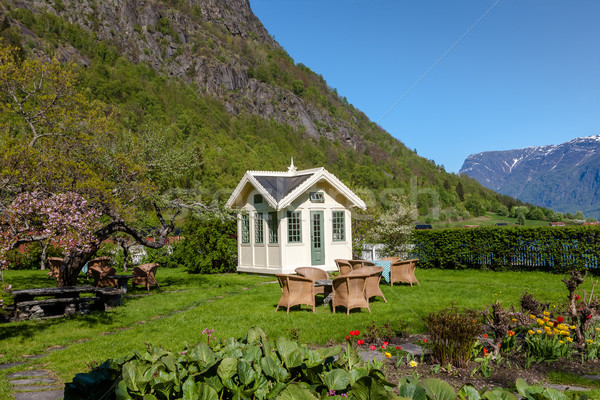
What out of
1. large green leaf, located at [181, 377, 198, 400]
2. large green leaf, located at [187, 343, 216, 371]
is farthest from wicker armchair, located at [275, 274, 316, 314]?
large green leaf, located at [181, 377, 198, 400]

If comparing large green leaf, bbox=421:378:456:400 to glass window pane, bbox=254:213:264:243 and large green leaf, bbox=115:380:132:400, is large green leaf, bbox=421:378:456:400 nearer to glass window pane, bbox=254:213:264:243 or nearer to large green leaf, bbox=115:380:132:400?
large green leaf, bbox=115:380:132:400

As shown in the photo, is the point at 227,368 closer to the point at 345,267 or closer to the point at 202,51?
the point at 345,267

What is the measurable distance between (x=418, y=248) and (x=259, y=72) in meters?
130

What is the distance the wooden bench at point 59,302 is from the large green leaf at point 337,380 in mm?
8468

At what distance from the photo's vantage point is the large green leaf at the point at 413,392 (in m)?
2.17

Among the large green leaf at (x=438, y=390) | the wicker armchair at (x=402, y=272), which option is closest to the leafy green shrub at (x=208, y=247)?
the wicker armchair at (x=402, y=272)

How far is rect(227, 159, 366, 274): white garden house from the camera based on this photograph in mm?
17328

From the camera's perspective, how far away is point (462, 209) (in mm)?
91250

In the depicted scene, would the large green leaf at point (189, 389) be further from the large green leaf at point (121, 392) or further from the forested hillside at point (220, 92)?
the forested hillside at point (220, 92)

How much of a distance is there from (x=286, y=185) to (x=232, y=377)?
16.4 metres

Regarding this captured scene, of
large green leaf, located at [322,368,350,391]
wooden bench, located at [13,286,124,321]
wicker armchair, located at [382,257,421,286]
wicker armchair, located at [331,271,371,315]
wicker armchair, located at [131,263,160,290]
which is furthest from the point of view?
wicker armchair, located at [131,263,160,290]

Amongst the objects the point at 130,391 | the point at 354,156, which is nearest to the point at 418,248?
the point at 130,391

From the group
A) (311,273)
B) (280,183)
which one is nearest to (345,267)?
(311,273)

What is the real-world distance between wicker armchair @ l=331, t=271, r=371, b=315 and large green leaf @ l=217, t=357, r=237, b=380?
20.8ft
